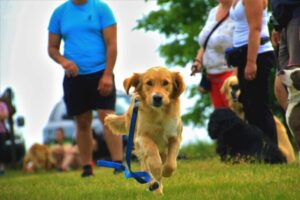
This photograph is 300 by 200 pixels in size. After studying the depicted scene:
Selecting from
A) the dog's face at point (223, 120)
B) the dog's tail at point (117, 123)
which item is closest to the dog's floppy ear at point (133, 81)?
the dog's tail at point (117, 123)

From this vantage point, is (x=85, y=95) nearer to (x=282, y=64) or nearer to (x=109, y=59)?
(x=109, y=59)

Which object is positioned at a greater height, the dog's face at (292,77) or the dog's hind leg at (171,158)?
the dog's face at (292,77)

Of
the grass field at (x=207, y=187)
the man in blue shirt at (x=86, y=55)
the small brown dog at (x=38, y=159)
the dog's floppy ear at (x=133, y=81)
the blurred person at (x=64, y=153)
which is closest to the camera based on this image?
the grass field at (x=207, y=187)

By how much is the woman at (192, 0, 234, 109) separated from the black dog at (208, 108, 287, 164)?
0.56 meters

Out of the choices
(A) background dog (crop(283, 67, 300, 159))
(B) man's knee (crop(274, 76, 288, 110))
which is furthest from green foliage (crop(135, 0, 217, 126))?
(A) background dog (crop(283, 67, 300, 159))

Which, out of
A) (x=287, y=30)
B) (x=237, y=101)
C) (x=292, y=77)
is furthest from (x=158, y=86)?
(x=237, y=101)

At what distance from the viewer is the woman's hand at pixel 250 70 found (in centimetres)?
842

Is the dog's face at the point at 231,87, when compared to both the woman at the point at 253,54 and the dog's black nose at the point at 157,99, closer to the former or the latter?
the woman at the point at 253,54

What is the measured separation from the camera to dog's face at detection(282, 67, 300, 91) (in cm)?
706

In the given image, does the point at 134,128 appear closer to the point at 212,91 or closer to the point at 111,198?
the point at 111,198

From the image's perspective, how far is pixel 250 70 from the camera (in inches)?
333

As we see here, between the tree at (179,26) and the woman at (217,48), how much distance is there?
13.8 metres

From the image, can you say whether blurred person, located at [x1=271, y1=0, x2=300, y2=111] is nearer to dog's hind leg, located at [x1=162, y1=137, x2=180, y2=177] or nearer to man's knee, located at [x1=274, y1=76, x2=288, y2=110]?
man's knee, located at [x1=274, y1=76, x2=288, y2=110]

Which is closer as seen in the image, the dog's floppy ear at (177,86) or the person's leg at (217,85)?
the dog's floppy ear at (177,86)
